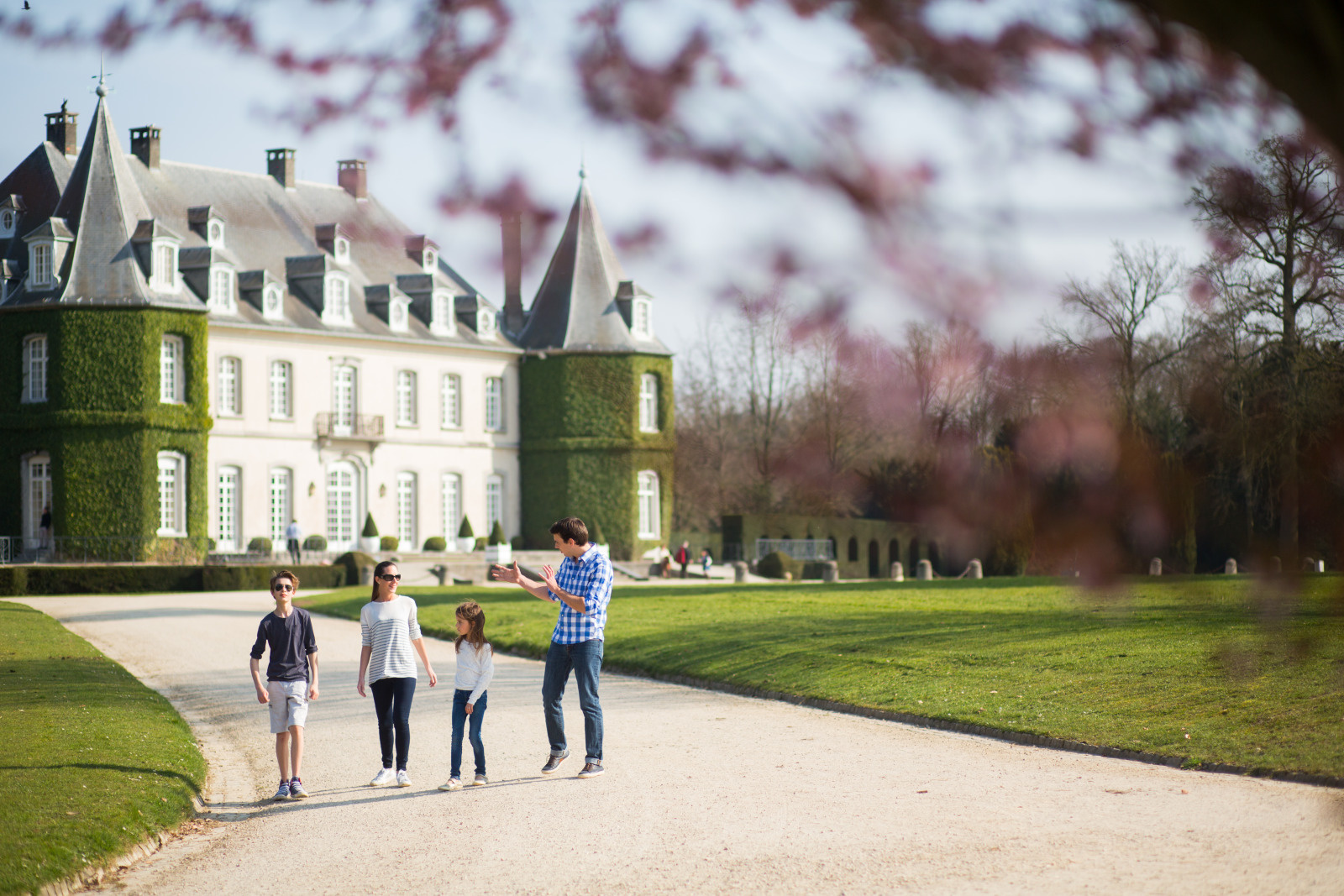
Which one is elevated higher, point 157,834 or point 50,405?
point 50,405

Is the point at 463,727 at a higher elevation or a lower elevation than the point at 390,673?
lower

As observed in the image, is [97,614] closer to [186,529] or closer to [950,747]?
[186,529]

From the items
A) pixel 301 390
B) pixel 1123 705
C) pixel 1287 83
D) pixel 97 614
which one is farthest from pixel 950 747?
pixel 301 390

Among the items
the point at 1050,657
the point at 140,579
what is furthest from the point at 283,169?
the point at 1050,657

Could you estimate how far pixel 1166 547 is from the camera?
2928 millimetres

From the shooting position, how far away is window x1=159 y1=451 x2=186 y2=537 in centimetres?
3512

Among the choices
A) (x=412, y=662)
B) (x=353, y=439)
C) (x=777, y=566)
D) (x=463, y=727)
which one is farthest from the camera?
(x=353, y=439)

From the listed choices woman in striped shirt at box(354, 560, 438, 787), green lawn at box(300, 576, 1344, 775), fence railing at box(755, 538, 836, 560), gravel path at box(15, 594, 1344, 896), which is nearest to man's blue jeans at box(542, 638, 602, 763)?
gravel path at box(15, 594, 1344, 896)

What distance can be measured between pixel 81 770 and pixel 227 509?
1212 inches

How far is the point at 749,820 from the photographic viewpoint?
273 inches

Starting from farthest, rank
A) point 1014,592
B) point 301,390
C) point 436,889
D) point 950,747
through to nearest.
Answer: point 301,390 → point 1014,592 → point 950,747 → point 436,889

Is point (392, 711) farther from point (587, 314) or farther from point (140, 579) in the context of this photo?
point (587, 314)

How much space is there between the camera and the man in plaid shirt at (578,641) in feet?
27.8

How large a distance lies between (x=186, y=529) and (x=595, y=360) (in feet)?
44.6
